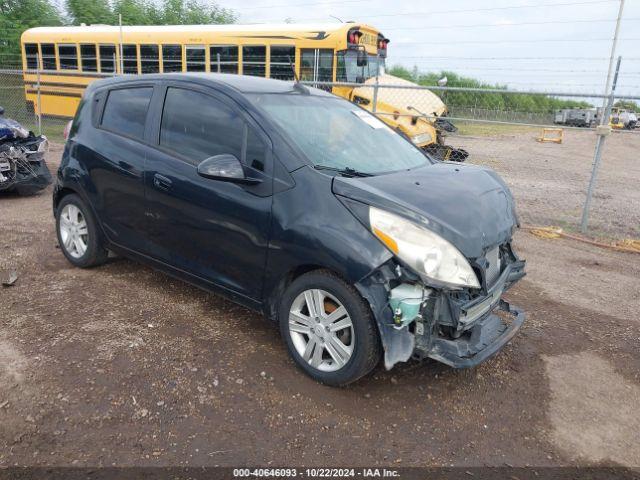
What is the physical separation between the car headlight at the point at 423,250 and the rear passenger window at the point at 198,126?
1149 millimetres

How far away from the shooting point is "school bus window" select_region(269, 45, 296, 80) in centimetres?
1323

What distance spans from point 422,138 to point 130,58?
9.40m

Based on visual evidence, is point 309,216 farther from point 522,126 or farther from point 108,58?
point 108,58

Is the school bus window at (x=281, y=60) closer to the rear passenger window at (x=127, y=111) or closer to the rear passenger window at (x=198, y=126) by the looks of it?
the rear passenger window at (x=127, y=111)

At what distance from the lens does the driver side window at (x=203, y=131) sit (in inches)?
138

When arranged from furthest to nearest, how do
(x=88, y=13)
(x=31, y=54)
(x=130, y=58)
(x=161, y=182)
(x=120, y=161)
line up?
(x=88, y=13) → (x=31, y=54) → (x=130, y=58) → (x=120, y=161) → (x=161, y=182)

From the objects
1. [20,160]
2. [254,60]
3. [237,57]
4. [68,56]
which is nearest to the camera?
[20,160]

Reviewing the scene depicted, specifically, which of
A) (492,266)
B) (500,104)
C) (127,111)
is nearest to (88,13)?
(500,104)

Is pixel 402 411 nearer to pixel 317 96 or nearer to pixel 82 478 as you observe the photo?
pixel 82 478

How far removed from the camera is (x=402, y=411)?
10.1ft

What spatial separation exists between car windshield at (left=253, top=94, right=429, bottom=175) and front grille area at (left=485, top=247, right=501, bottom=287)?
0.91 m

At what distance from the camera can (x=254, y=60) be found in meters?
13.7

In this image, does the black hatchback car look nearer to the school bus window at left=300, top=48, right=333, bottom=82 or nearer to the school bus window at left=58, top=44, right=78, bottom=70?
the school bus window at left=300, top=48, right=333, bottom=82

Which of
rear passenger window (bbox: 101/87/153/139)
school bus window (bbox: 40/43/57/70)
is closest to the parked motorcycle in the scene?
rear passenger window (bbox: 101/87/153/139)
